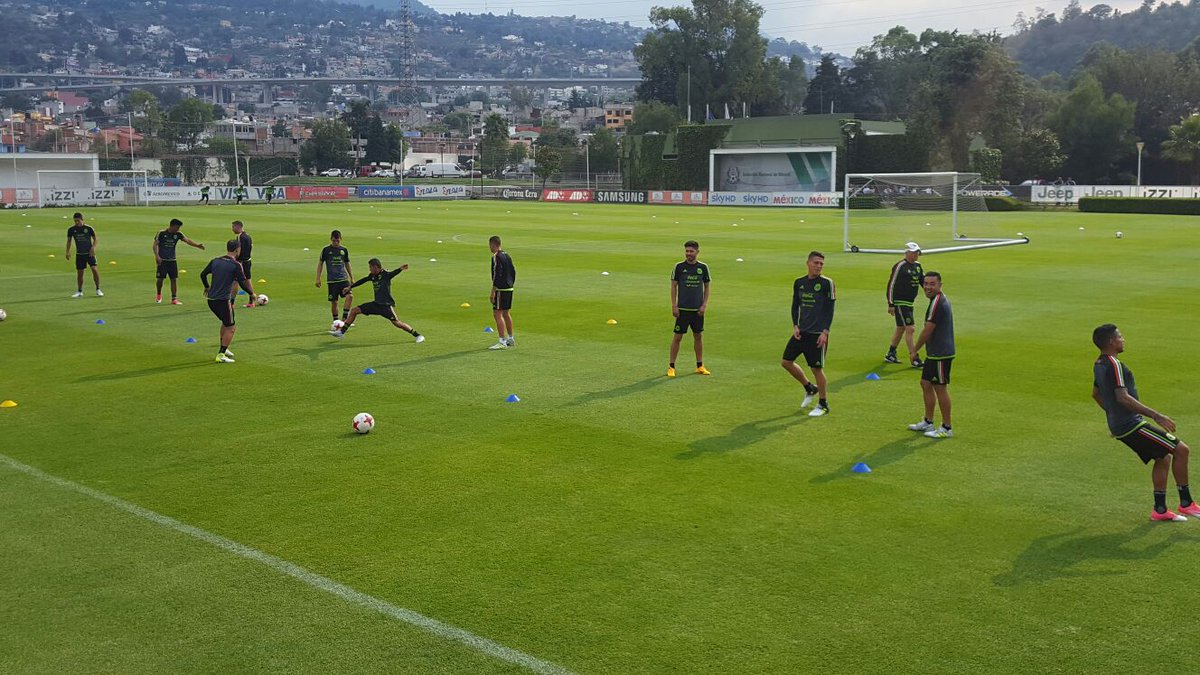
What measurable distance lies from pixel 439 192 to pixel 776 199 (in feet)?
106

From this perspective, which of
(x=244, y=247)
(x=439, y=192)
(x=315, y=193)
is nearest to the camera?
(x=244, y=247)

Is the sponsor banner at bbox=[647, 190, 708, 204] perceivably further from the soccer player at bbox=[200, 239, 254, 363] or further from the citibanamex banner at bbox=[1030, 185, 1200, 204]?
the soccer player at bbox=[200, 239, 254, 363]

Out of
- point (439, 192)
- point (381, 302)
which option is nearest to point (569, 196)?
point (439, 192)

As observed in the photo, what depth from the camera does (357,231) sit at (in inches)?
2021

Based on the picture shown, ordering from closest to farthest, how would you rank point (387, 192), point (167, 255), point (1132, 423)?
point (1132, 423) < point (167, 255) < point (387, 192)

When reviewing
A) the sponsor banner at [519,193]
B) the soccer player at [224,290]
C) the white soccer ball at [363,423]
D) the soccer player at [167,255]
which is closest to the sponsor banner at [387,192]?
the sponsor banner at [519,193]

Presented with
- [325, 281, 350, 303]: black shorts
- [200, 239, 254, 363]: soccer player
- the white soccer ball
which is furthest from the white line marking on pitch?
[325, 281, 350, 303]: black shorts

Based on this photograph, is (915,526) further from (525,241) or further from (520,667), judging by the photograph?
(525,241)

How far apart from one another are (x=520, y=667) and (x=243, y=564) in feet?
10.5

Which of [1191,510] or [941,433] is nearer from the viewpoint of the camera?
[1191,510]

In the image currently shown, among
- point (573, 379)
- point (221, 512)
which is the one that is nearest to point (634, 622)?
point (221, 512)

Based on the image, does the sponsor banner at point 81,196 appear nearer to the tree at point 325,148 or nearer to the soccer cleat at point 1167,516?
the tree at point 325,148

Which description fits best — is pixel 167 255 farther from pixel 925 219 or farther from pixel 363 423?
pixel 925 219

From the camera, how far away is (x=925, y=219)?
49.7 m
